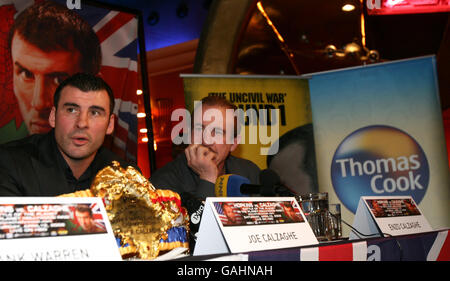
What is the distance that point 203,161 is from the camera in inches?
71.0

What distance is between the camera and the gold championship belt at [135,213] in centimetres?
96

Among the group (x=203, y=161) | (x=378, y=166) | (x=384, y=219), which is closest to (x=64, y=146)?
(x=203, y=161)

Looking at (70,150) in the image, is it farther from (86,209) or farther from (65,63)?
(65,63)

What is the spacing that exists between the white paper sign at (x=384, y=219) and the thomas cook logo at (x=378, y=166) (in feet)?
4.55

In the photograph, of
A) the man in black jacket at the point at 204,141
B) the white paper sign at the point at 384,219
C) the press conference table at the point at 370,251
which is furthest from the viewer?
the man in black jacket at the point at 204,141

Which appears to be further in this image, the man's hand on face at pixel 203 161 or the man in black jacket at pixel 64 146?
the man's hand on face at pixel 203 161

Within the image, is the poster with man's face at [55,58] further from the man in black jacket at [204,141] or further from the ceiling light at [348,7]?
the ceiling light at [348,7]

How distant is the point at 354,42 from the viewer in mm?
6387

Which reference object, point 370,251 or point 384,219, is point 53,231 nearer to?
point 370,251

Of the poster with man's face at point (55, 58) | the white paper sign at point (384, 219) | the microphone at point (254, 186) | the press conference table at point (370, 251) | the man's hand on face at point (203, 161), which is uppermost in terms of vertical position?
the poster with man's face at point (55, 58)

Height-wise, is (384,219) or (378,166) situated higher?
(378,166)

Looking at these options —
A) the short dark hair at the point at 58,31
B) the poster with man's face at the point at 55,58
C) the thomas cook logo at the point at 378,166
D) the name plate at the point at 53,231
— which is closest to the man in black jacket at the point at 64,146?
the name plate at the point at 53,231

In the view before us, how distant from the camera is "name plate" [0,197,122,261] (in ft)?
2.31

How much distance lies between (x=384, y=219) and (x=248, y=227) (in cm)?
55
